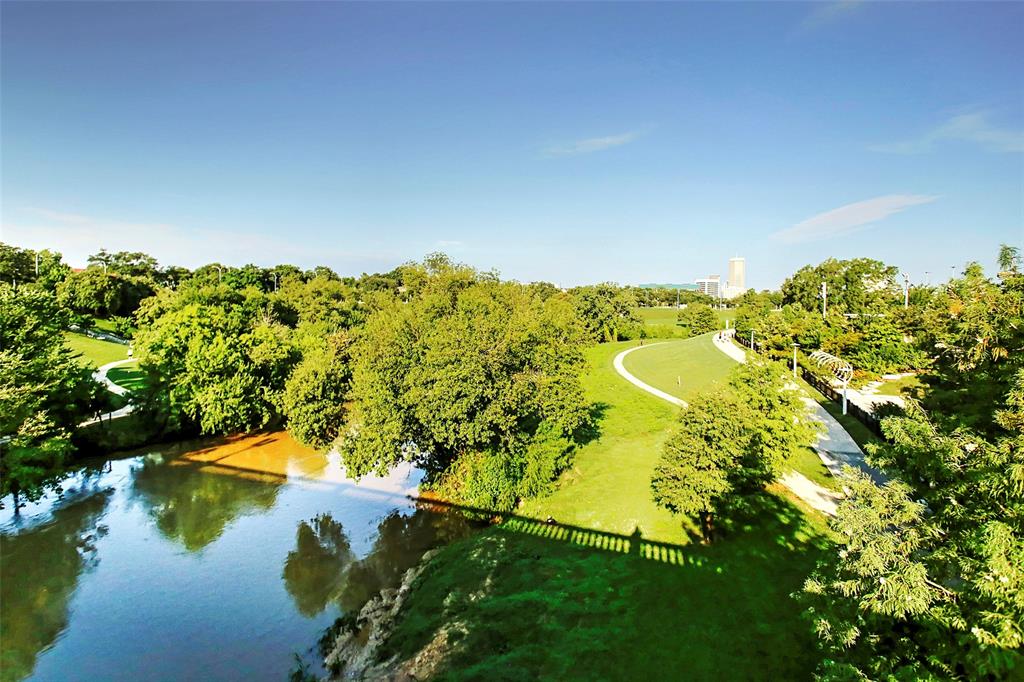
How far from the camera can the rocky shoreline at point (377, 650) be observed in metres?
11.5

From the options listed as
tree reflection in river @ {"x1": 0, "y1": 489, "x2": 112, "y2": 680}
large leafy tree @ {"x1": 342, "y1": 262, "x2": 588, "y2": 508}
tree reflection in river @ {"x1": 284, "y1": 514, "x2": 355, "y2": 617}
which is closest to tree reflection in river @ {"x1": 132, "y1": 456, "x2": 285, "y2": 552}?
tree reflection in river @ {"x1": 0, "y1": 489, "x2": 112, "y2": 680}

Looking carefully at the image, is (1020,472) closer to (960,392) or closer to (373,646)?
(960,392)

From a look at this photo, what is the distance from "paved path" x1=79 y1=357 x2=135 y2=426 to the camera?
28828mm

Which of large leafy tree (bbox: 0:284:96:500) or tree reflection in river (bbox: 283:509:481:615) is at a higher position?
large leafy tree (bbox: 0:284:96:500)

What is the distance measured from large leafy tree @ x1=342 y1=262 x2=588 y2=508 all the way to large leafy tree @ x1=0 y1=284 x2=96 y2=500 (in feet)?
36.3

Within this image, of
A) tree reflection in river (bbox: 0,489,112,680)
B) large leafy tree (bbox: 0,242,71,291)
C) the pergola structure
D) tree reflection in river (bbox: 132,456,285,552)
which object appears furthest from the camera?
large leafy tree (bbox: 0,242,71,291)

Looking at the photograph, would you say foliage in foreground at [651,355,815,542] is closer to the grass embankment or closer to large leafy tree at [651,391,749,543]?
large leafy tree at [651,391,749,543]

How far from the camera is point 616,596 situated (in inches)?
524

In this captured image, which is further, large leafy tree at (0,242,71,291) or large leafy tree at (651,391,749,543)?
large leafy tree at (0,242,71,291)

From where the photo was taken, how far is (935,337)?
54.6ft

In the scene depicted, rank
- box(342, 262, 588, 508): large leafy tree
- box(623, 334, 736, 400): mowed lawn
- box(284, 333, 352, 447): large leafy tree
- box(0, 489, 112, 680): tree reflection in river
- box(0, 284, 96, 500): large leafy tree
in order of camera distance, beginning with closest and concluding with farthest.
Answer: box(0, 489, 112, 680): tree reflection in river < box(0, 284, 96, 500): large leafy tree < box(342, 262, 588, 508): large leafy tree < box(284, 333, 352, 447): large leafy tree < box(623, 334, 736, 400): mowed lawn

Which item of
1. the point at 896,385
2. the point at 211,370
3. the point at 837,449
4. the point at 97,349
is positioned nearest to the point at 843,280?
the point at 896,385

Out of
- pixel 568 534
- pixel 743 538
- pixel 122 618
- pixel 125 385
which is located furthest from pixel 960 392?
pixel 125 385

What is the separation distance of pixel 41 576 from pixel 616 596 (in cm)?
1816
